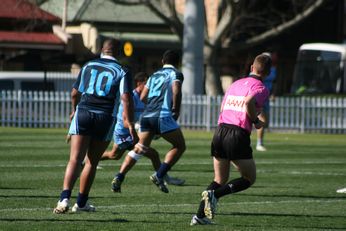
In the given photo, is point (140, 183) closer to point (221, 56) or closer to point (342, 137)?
point (342, 137)

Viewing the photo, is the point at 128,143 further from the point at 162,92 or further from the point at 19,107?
the point at 19,107

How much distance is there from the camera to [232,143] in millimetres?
10648

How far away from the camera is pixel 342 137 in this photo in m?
29.9

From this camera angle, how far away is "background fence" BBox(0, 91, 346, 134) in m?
31.4

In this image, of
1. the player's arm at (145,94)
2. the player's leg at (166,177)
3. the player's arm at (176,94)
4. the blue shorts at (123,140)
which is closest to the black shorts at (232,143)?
the player's arm at (176,94)

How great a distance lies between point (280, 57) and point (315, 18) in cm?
312

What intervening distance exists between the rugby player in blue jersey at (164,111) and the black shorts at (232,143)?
3.45 m

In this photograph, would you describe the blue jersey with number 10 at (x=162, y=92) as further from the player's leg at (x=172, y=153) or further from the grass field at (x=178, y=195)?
the grass field at (x=178, y=195)

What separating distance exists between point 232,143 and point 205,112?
21140mm

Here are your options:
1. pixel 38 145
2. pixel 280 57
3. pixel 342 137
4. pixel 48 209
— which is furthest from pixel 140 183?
pixel 280 57

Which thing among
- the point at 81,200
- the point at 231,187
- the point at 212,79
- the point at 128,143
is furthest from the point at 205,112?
the point at 231,187

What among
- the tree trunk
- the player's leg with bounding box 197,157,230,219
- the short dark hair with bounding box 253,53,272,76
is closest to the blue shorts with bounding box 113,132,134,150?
the player's leg with bounding box 197,157,230,219

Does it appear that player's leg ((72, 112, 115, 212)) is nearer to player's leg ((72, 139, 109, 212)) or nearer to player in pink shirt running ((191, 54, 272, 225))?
player's leg ((72, 139, 109, 212))

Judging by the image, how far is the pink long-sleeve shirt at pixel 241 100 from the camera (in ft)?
35.1
